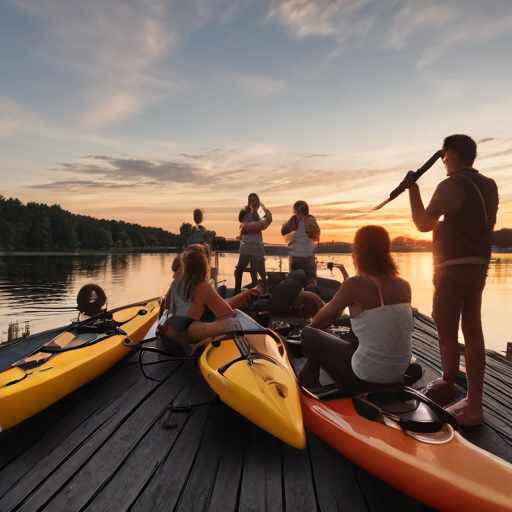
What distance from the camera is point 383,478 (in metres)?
1.94

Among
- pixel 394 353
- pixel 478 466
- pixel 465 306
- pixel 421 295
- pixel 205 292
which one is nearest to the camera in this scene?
pixel 478 466

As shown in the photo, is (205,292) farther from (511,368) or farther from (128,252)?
(128,252)

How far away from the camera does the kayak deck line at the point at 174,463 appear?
189 centimetres

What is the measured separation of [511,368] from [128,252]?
127813 mm

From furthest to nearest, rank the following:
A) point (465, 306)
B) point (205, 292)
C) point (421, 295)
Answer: point (421, 295) < point (205, 292) < point (465, 306)

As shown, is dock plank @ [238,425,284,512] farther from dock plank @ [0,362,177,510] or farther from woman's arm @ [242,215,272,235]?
woman's arm @ [242,215,272,235]

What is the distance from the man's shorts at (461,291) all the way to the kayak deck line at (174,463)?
873 millimetres

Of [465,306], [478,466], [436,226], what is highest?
[436,226]

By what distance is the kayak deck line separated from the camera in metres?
1.89

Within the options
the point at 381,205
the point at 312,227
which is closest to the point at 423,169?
the point at 381,205

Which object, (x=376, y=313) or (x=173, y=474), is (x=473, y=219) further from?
(x=173, y=474)

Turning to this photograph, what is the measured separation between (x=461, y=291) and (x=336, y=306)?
0.93 metres

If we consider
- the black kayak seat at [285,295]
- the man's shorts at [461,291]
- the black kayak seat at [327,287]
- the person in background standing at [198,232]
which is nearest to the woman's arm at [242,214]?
the person in background standing at [198,232]

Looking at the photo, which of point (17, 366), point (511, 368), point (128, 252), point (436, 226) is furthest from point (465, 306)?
point (128, 252)
